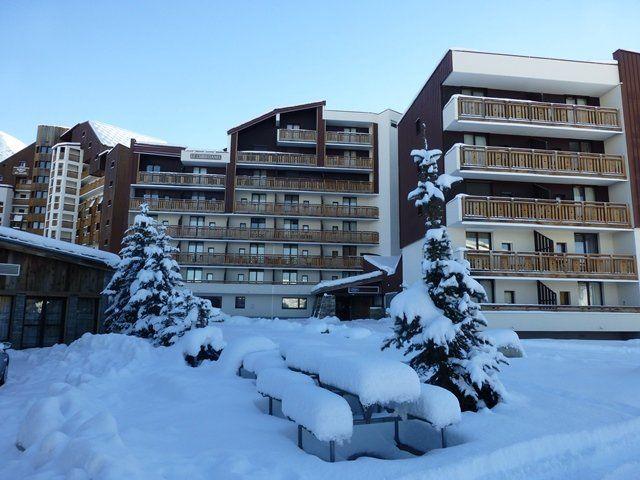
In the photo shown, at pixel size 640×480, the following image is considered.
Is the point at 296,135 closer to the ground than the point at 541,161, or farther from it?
farther from it

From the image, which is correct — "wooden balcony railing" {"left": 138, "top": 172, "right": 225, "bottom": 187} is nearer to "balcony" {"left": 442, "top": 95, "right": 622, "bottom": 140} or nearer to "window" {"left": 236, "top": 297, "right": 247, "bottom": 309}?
"window" {"left": 236, "top": 297, "right": 247, "bottom": 309}

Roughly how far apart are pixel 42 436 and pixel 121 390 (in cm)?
416

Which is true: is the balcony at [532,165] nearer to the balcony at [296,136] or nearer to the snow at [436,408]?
the snow at [436,408]

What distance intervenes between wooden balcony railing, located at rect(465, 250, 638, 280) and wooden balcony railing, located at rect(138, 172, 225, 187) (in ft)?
96.7

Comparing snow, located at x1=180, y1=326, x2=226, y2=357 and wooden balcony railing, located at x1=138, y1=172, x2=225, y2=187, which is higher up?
wooden balcony railing, located at x1=138, y1=172, x2=225, y2=187

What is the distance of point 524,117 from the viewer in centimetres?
2512

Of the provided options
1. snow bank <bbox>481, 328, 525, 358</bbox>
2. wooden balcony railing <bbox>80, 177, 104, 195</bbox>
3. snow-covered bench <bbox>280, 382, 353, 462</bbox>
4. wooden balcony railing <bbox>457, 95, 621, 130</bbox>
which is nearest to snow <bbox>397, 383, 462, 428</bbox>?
snow-covered bench <bbox>280, 382, 353, 462</bbox>

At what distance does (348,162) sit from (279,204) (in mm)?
7987

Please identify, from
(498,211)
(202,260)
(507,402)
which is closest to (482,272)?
(498,211)

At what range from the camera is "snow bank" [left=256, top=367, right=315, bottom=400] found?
7.68m

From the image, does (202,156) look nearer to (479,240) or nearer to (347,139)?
(347,139)

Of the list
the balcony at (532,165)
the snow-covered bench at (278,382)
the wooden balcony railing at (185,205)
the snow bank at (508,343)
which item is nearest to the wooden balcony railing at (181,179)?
the wooden balcony railing at (185,205)

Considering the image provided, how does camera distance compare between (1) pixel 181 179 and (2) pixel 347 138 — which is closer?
(1) pixel 181 179

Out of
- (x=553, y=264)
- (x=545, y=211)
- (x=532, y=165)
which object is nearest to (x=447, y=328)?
(x=553, y=264)
